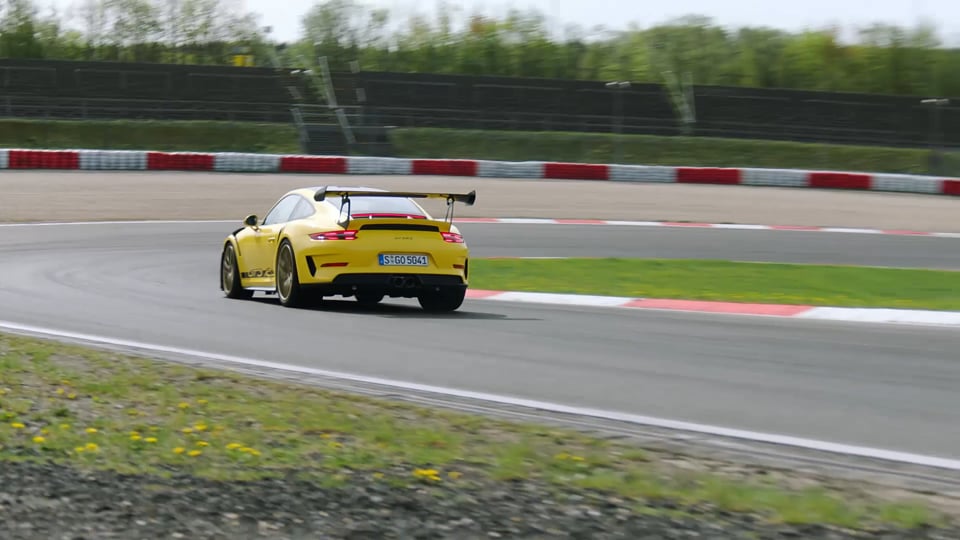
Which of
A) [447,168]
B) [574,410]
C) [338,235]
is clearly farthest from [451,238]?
[447,168]

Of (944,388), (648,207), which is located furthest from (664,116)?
(944,388)

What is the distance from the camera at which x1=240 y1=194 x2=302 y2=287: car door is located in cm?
1180

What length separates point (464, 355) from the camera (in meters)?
8.52

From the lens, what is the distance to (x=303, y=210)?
11.5m

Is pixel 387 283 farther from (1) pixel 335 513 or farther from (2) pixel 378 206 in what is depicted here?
(1) pixel 335 513

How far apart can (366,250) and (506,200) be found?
17.8 meters

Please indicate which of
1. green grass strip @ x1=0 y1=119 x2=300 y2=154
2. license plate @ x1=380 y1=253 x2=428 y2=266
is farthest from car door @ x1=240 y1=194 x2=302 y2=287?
green grass strip @ x1=0 y1=119 x2=300 y2=154

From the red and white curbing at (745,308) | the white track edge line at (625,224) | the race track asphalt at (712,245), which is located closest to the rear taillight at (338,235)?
the red and white curbing at (745,308)

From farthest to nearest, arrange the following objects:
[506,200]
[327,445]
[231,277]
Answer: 1. [506,200]
2. [231,277]
3. [327,445]

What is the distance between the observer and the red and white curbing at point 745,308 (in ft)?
36.4

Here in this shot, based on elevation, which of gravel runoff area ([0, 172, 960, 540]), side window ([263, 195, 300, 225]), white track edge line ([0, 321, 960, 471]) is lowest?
white track edge line ([0, 321, 960, 471])

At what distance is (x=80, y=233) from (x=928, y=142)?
42449 mm

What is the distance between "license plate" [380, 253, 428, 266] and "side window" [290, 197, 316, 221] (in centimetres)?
90

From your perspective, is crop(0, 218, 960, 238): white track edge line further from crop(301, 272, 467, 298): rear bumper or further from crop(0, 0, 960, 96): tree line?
crop(0, 0, 960, 96): tree line
